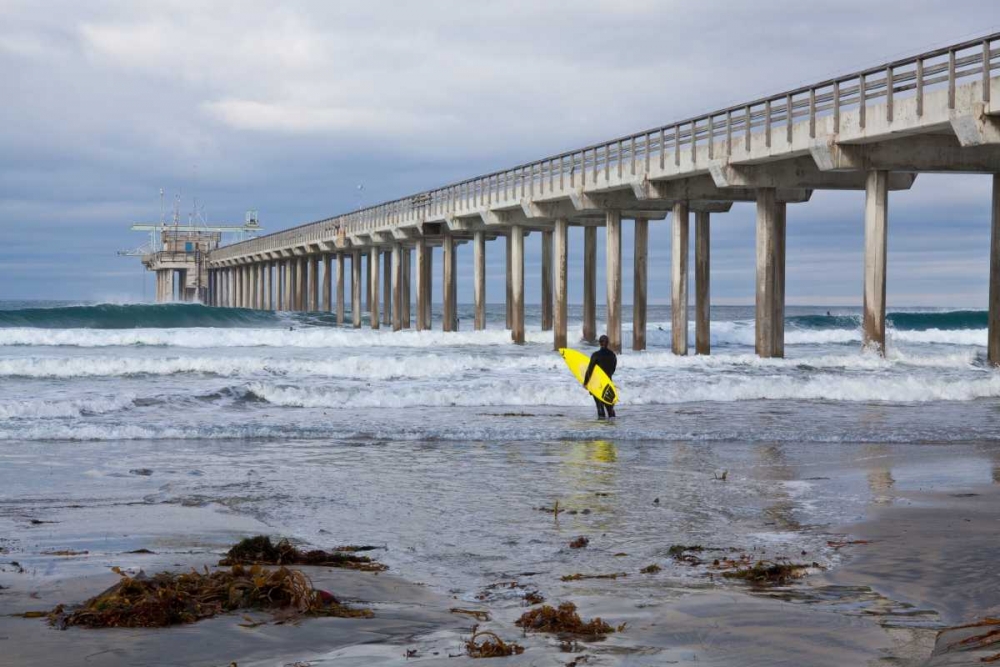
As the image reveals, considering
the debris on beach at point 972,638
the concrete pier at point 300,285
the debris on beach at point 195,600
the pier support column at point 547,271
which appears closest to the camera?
the debris on beach at point 972,638

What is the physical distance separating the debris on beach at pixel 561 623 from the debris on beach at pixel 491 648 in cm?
30

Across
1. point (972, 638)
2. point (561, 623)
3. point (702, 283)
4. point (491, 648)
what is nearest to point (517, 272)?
point (702, 283)

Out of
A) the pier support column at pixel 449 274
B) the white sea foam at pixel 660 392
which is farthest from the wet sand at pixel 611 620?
the pier support column at pixel 449 274

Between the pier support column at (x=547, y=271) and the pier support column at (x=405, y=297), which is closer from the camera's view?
the pier support column at (x=547, y=271)

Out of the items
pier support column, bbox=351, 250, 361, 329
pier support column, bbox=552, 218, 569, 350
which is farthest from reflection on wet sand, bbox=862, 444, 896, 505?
pier support column, bbox=351, 250, 361, 329

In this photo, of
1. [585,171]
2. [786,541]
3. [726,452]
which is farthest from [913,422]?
[585,171]

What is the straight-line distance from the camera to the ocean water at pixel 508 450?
24.1 ft

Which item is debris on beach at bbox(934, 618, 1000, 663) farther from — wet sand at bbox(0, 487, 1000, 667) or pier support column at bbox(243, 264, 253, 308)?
pier support column at bbox(243, 264, 253, 308)

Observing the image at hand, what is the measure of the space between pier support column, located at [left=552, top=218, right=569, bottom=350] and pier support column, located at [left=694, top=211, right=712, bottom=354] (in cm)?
466

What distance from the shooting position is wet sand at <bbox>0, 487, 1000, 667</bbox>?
4.35m

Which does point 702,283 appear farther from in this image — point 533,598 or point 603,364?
point 533,598

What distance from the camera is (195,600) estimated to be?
Answer: 16.5 ft

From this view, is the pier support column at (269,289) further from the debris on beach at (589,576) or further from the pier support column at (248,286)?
the debris on beach at (589,576)

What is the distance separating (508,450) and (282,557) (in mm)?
6521
